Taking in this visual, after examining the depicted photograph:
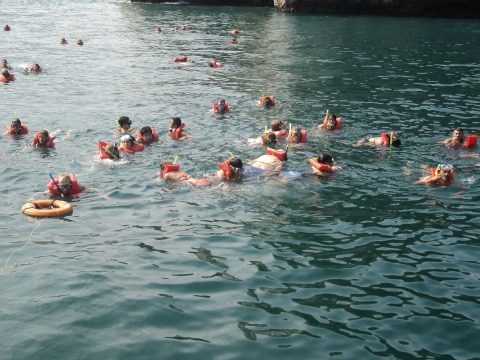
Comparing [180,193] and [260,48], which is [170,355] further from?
[260,48]

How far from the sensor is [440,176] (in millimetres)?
14281

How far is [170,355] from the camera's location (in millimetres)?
8188

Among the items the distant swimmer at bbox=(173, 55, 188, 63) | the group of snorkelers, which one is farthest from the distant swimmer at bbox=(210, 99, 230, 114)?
the distant swimmer at bbox=(173, 55, 188, 63)

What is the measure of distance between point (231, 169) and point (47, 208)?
4708mm

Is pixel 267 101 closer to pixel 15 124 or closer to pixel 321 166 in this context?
pixel 321 166

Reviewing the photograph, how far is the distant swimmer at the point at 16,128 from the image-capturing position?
18984 mm

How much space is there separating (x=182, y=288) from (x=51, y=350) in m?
2.48

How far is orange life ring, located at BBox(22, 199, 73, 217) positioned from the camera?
12.8 meters

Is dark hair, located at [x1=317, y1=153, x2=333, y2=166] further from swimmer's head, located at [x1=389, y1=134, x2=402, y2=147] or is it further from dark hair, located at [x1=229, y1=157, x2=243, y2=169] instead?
swimmer's head, located at [x1=389, y1=134, x2=402, y2=147]

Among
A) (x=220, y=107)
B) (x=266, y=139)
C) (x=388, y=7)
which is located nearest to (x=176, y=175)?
(x=266, y=139)

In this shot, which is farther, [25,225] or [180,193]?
[180,193]

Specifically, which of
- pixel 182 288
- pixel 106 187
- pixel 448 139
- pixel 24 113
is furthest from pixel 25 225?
pixel 448 139

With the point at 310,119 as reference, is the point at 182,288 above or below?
below

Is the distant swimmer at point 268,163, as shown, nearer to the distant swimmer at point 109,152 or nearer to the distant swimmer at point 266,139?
the distant swimmer at point 266,139
